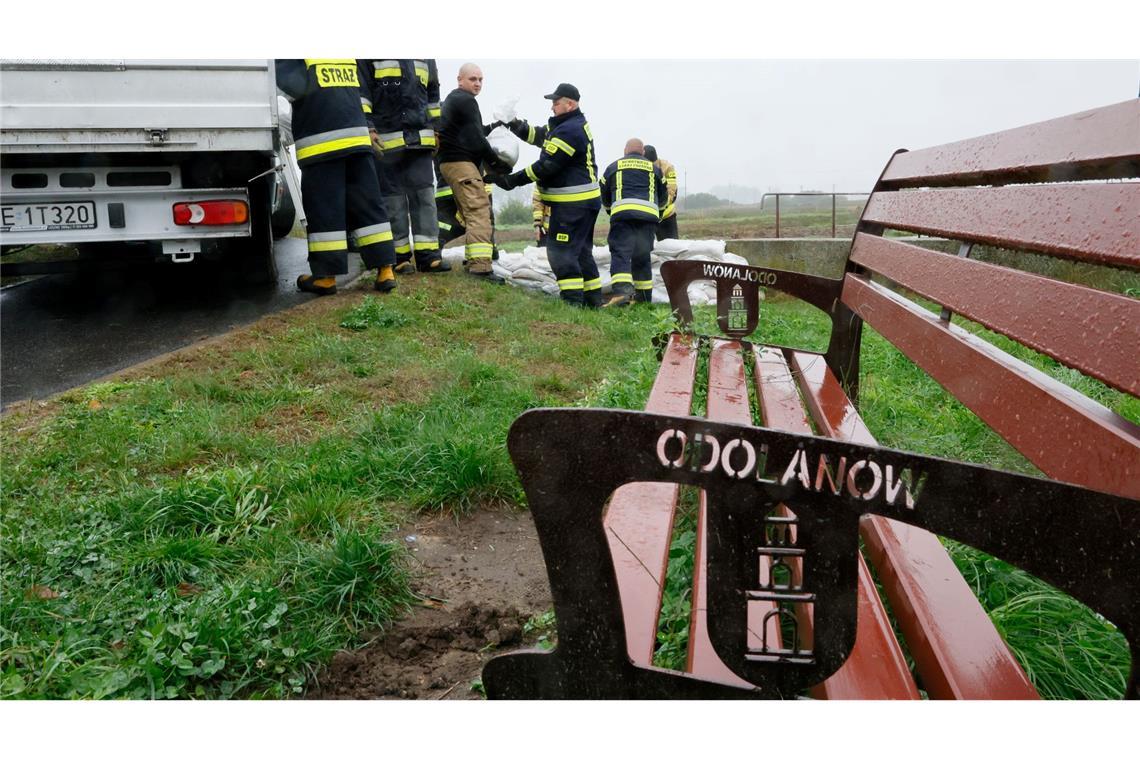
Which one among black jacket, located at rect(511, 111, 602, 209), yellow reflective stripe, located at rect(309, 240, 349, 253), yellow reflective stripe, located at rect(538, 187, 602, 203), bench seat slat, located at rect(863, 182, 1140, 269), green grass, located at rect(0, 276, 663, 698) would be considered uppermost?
black jacket, located at rect(511, 111, 602, 209)

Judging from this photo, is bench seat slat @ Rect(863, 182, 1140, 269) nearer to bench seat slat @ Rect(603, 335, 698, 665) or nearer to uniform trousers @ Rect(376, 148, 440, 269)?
bench seat slat @ Rect(603, 335, 698, 665)

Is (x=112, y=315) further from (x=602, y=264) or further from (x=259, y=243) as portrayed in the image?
(x=602, y=264)

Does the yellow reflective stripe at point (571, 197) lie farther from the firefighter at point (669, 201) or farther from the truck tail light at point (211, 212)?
the truck tail light at point (211, 212)

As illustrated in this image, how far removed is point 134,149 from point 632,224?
4.76 metres

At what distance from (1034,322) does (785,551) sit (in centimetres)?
64

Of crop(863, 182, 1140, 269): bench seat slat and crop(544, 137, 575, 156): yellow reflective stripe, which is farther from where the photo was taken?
crop(544, 137, 575, 156): yellow reflective stripe

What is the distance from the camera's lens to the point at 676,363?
309 centimetres

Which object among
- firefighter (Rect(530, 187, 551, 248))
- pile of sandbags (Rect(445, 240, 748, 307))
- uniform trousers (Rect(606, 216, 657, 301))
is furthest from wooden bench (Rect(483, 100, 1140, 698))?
firefighter (Rect(530, 187, 551, 248))

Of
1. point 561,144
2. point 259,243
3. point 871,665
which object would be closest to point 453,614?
point 871,665

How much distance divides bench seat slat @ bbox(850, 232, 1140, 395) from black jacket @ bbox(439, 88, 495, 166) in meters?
5.99

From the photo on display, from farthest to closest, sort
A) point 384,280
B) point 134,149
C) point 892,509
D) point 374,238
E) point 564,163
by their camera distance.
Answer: point 564,163 → point 384,280 → point 374,238 → point 134,149 → point 892,509

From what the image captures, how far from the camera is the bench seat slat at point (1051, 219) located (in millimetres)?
1220

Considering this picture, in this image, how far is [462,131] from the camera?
25.3 ft

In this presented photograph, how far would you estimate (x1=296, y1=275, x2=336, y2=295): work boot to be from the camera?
6309 mm
